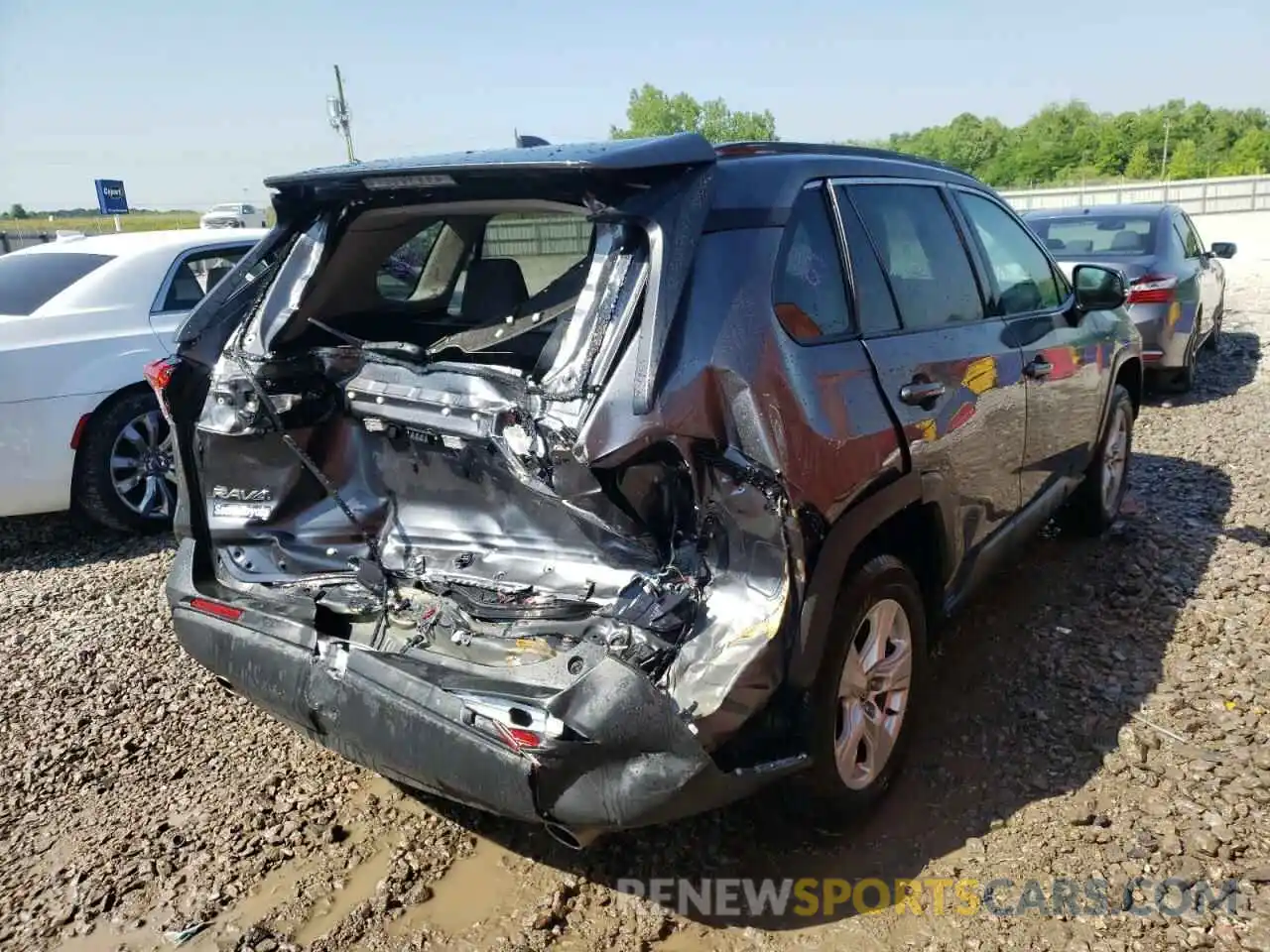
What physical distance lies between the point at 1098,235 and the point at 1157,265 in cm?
105

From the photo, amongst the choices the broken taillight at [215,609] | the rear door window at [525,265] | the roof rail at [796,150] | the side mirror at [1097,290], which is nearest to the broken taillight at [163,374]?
the broken taillight at [215,609]

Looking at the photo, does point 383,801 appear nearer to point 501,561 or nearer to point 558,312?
point 501,561

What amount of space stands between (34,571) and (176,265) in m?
1.96

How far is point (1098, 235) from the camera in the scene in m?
8.74

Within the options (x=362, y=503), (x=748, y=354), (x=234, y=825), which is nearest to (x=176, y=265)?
(x=362, y=503)

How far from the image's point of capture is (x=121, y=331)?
17.8 feet

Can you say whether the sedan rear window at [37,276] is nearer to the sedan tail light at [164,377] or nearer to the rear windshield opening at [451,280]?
the sedan tail light at [164,377]

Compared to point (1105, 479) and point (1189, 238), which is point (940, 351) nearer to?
point (1105, 479)

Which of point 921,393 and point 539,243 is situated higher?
point 539,243

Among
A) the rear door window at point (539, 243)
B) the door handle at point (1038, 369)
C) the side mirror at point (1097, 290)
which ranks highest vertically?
the rear door window at point (539, 243)

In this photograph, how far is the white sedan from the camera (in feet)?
16.5

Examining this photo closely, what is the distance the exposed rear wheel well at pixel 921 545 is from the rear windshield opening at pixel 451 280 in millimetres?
1129

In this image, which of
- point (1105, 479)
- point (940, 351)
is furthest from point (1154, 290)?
point (940, 351)

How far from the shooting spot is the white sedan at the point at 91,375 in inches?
199
